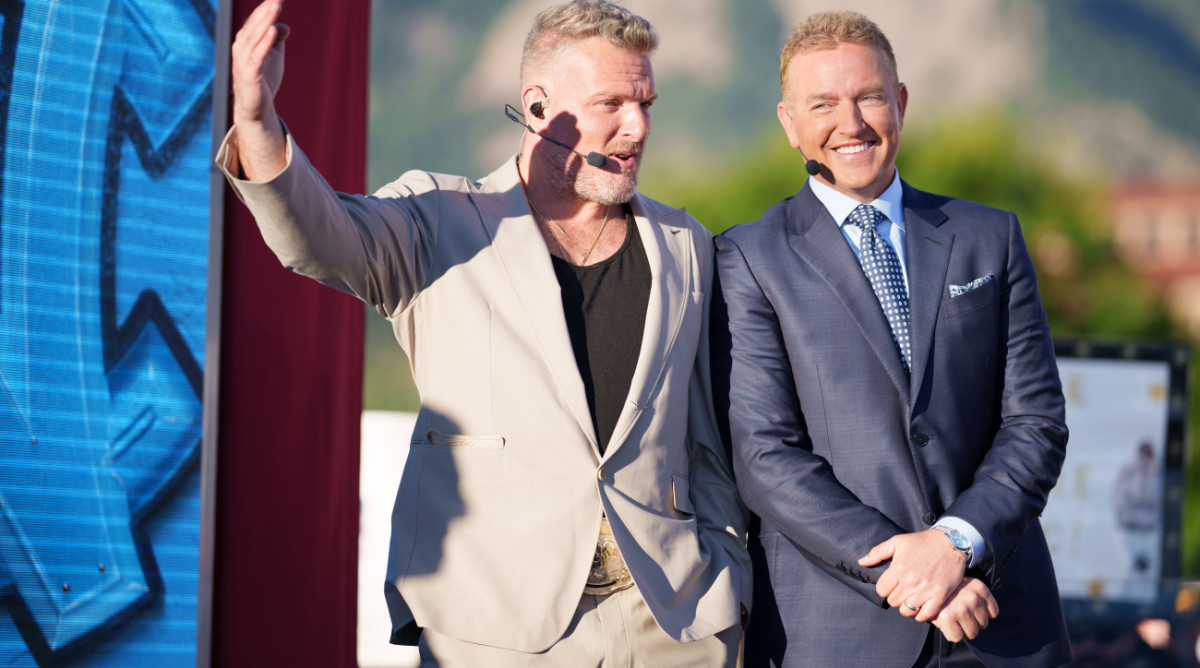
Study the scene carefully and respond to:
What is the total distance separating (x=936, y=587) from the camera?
2004mm

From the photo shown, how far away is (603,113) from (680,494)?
0.83m

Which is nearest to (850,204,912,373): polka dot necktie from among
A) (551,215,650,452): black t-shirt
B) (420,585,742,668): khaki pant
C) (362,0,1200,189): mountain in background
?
(551,215,650,452): black t-shirt

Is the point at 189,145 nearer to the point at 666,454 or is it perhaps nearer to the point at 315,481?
the point at 315,481

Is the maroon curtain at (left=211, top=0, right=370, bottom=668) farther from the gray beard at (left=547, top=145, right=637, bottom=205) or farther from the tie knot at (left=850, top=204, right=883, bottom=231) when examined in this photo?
the tie knot at (left=850, top=204, right=883, bottom=231)

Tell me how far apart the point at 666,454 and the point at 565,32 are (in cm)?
97

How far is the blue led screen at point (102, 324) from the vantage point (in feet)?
7.64

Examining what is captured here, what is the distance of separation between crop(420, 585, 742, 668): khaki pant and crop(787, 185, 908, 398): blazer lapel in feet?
2.18

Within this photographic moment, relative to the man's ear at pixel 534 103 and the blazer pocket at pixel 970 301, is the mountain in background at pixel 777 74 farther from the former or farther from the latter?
the blazer pocket at pixel 970 301

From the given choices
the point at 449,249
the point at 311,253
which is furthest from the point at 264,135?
the point at 449,249

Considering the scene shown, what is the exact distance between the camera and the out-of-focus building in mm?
20703

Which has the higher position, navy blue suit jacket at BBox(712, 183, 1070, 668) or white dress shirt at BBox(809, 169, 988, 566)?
white dress shirt at BBox(809, 169, 988, 566)

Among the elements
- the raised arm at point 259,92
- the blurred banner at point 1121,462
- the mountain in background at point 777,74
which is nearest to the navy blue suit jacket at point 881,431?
the raised arm at point 259,92

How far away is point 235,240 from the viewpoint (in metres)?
2.67

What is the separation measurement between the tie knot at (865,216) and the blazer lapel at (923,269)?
6 centimetres
